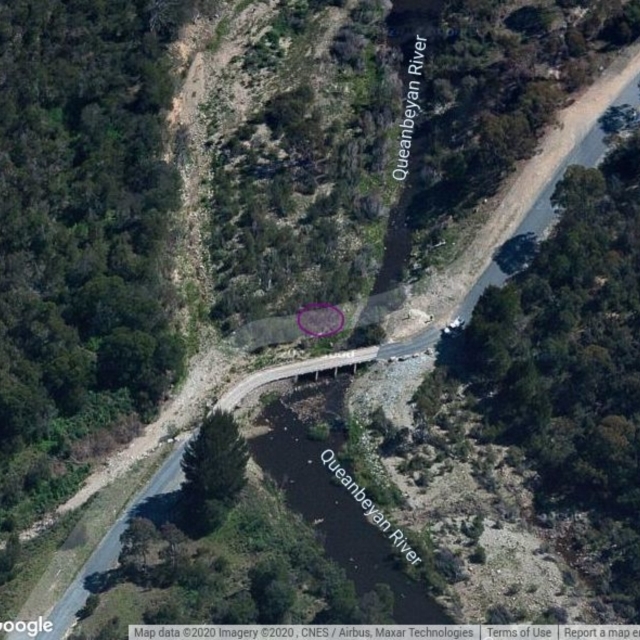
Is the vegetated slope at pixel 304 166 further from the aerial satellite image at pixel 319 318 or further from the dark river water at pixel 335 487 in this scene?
the dark river water at pixel 335 487

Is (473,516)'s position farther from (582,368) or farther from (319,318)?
(319,318)

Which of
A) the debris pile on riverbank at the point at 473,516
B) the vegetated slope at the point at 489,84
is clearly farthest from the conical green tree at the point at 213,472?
the vegetated slope at the point at 489,84

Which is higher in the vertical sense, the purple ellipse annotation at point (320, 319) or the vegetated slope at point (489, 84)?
the vegetated slope at point (489, 84)

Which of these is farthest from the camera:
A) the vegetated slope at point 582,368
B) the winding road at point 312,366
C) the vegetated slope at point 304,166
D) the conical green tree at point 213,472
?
the vegetated slope at point 304,166

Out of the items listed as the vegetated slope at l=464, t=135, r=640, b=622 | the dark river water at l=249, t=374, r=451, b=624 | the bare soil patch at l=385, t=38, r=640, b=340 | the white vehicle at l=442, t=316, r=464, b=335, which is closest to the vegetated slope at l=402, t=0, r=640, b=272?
the bare soil patch at l=385, t=38, r=640, b=340

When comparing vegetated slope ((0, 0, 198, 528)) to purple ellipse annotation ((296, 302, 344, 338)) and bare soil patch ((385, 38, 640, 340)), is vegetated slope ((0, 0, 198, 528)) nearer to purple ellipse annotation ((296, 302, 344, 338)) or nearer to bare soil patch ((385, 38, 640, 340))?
purple ellipse annotation ((296, 302, 344, 338))

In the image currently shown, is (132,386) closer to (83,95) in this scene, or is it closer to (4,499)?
(4,499)

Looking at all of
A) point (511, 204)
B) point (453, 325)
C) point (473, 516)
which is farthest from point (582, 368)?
point (511, 204)

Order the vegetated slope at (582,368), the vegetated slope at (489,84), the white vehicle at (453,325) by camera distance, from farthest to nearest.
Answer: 1. the vegetated slope at (489,84)
2. the white vehicle at (453,325)
3. the vegetated slope at (582,368)
